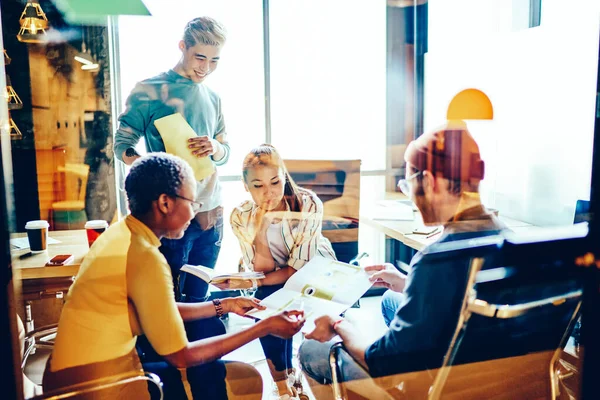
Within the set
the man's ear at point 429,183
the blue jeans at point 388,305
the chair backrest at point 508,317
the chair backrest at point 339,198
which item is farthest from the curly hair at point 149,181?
the chair backrest at point 339,198

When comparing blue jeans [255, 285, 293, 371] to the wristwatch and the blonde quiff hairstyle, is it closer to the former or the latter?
the wristwatch

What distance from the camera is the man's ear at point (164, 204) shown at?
1161mm

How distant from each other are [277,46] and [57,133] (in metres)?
0.76

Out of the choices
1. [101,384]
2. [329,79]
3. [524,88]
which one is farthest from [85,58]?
[524,88]

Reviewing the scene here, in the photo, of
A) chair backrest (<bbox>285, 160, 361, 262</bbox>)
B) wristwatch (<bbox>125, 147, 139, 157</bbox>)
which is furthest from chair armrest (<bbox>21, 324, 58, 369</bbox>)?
chair backrest (<bbox>285, 160, 361, 262</bbox>)

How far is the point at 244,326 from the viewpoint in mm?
1347

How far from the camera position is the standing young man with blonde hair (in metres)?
1.32

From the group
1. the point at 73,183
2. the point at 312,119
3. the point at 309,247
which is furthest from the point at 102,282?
the point at 312,119

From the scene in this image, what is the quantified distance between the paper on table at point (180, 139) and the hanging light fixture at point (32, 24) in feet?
1.23

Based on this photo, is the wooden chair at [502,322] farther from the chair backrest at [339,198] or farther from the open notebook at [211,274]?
the chair backrest at [339,198]

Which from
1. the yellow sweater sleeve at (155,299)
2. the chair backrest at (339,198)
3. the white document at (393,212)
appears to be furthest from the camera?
the chair backrest at (339,198)

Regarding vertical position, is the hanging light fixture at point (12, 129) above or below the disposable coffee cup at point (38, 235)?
above

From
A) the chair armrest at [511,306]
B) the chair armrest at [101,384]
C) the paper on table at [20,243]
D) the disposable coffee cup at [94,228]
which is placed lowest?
the chair armrest at [101,384]

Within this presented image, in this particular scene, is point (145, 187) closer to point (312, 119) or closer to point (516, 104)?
point (312, 119)
